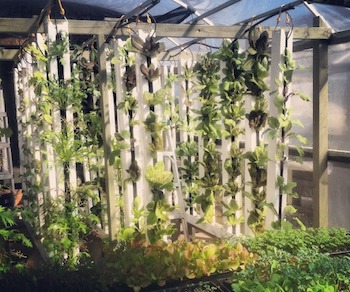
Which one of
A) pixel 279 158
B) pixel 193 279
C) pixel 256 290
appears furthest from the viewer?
pixel 279 158

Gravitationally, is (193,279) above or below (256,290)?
below

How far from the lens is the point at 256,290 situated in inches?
75.2

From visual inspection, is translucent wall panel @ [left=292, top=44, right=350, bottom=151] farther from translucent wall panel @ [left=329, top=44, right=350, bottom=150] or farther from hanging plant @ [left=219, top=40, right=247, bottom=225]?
hanging plant @ [left=219, top=40, right=247, bottom=225]

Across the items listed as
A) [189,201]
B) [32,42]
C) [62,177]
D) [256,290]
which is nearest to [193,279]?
[256,290]

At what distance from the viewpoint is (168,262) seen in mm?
2578

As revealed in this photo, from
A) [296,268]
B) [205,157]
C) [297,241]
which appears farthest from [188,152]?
[296,268]

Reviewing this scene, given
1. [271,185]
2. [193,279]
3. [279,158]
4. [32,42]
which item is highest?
[32,42]

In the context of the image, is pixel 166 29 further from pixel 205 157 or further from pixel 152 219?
pixel 152 219

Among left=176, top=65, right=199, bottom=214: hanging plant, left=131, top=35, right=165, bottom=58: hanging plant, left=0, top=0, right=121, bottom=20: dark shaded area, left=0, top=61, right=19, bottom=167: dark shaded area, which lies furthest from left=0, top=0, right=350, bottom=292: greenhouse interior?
left=0, top=61, right=19, bottom=167: dark shaded area

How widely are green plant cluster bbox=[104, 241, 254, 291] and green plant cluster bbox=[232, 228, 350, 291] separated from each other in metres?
0.22

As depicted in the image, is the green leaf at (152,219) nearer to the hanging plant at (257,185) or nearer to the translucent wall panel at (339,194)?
the hanging plant at (257,185)

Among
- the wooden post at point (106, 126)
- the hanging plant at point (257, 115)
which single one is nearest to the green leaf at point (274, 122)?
the hanging plant at point (257, 115)

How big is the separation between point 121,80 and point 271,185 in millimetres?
1461

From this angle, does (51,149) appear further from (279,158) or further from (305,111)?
(305,111)
